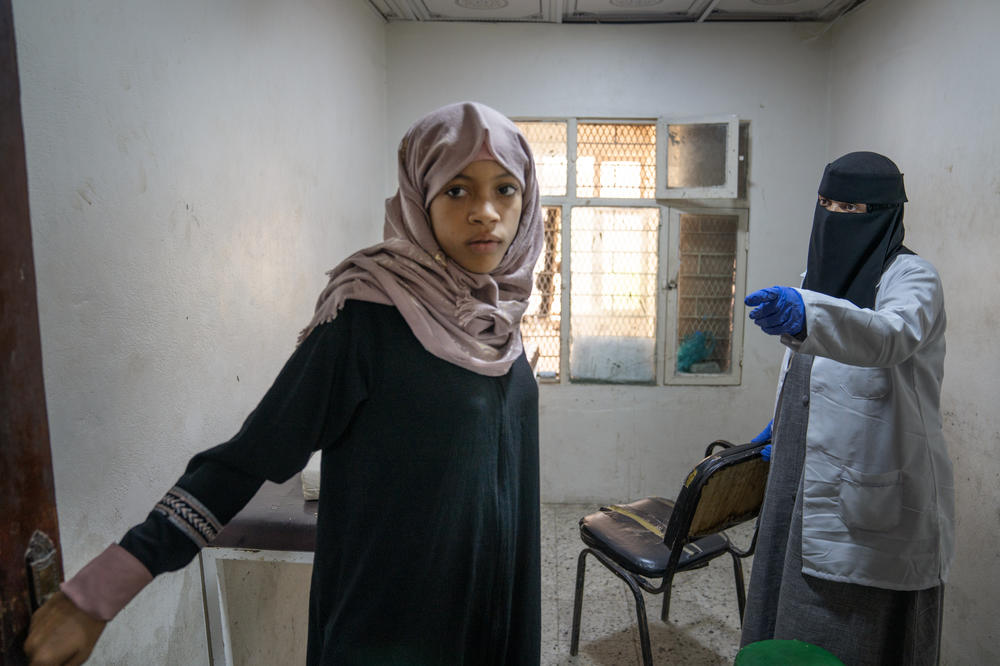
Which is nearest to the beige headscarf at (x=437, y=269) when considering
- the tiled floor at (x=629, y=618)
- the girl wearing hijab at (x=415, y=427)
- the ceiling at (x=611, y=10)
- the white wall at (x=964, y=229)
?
the girl wearing hijab at (x=415, y=427)

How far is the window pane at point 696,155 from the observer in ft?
9.48

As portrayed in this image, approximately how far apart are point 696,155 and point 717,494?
1900 millimetres

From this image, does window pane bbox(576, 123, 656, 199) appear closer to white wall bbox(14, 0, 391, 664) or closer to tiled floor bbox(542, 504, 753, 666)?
white wall bbox(14, 0, 391, 664)

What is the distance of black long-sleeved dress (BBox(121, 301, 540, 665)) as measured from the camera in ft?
2.43

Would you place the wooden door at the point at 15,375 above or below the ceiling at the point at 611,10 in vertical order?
below

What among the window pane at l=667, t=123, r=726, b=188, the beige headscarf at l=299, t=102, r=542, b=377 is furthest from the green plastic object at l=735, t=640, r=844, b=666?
the window pane at l=667, t=123, r=726, b=188

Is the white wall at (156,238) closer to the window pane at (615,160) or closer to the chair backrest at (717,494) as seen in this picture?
the chair backrest at (717,494)

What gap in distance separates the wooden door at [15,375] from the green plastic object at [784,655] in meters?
1.05

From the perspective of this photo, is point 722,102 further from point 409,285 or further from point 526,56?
point 409,285

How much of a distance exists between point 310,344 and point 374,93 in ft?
7.89

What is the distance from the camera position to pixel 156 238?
127cm

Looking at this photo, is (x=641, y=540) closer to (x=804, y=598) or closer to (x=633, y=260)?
(x=804, y=598)

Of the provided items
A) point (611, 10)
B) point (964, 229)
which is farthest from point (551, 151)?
point (964, 229)

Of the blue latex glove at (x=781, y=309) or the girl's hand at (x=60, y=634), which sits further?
the blue latex glove at (x=781, y=309)
